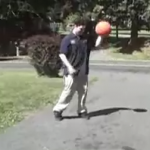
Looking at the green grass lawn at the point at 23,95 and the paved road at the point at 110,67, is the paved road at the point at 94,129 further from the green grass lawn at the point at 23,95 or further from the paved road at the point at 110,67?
the paved road at the point at 110,67

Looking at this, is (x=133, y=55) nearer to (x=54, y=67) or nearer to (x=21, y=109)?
(x=54, y=67)

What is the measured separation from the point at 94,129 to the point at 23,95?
4246 millimetres

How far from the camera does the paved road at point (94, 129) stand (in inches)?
270

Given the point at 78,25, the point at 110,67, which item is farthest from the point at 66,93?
the point at 110,67

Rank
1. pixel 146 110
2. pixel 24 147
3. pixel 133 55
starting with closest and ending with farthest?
pixel 24 147, pixel 146 110, pixel 133 55

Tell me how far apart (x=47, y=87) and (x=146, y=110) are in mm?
4406

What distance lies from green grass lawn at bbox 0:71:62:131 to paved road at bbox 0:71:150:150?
0.35m

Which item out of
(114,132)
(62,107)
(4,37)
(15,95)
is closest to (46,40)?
(15,95)

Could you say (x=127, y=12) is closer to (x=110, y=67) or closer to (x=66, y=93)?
(x=110, y=67)

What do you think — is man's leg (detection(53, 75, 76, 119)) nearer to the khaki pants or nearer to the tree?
the khaki pants

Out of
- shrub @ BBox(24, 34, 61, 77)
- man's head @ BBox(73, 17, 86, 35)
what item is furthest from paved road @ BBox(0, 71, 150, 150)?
shrub @ BBox(24, 34, 61, 77)

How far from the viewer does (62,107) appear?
863 cm

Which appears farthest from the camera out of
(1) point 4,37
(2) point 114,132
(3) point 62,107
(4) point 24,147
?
(1) point 4,37

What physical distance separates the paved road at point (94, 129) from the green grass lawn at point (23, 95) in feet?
1.16
